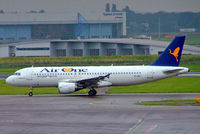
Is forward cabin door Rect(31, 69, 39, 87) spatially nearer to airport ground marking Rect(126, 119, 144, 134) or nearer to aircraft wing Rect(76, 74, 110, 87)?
aircraft wing Rect(76, 74, 110, 87)

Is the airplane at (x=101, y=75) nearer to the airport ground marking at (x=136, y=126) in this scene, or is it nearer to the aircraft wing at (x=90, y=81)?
the aircraft wing at (x=90, y=81)

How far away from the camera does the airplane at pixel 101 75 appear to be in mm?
45594

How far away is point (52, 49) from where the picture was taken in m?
117

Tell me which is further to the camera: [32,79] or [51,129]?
[32,79]

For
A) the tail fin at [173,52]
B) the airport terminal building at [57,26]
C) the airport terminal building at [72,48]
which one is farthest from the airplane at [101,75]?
the airport terminal building at [57,26]

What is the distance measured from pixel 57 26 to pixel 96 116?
528 ft

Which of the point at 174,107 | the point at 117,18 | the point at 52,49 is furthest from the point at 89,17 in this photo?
the point at 174,107

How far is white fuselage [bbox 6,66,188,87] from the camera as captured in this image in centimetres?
4612

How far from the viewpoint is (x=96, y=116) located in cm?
3216

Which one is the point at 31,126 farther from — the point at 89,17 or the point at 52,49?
the point at 89,17

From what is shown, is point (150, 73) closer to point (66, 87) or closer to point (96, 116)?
point (66, 87)

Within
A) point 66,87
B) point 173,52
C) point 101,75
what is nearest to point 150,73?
point 173,52

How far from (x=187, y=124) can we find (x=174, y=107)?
693cm

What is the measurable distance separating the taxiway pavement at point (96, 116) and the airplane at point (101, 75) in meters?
2.72
